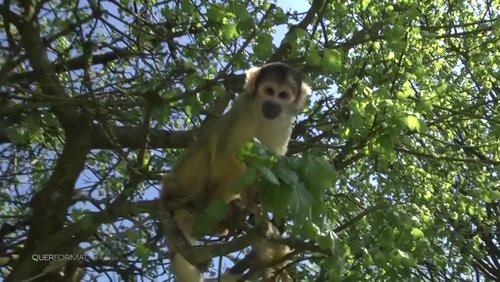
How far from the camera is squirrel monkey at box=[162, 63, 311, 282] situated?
4.99 m

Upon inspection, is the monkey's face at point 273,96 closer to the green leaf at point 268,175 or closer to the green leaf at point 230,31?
the green leaf at point 230,31

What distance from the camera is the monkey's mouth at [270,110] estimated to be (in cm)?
505

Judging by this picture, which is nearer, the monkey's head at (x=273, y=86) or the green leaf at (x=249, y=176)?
the green leaf at (x=249, y=176)

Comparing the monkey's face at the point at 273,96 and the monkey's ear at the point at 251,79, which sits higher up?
the monkey's ear at the point at 251,79

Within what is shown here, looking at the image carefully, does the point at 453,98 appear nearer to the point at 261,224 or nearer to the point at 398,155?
the point at 398,155

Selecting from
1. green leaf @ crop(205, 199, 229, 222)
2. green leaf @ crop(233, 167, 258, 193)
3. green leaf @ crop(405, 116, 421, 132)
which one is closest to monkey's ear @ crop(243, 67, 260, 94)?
green leaf @ crop(405, 116, 421, 132)

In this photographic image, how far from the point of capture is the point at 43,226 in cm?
550

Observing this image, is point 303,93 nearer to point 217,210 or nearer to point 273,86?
point 273,86

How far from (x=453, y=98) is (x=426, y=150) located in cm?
57

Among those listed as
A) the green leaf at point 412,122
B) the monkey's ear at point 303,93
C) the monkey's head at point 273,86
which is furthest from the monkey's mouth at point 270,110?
the green leaf at point 412,122

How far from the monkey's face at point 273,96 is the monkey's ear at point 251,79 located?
0.25ft

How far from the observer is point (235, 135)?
4.98 m

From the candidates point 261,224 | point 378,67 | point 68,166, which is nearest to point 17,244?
point 68,166

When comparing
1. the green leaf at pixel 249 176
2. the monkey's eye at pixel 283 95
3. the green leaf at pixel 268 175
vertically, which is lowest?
the green leaf at pixel 268 175
